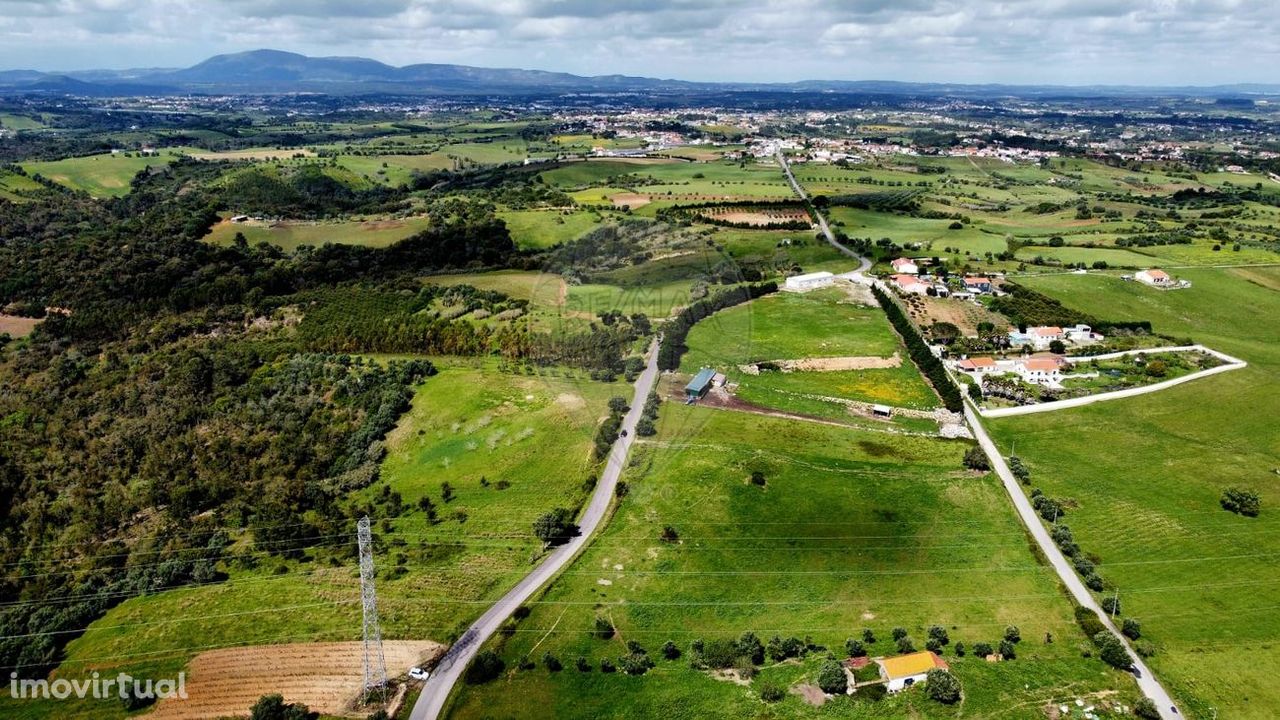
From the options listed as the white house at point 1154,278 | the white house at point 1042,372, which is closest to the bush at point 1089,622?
the white house at point 1042,372

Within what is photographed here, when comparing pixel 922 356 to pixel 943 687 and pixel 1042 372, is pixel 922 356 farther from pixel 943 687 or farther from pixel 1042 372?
pixel 943 687

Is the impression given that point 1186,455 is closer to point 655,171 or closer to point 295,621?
point 295,621

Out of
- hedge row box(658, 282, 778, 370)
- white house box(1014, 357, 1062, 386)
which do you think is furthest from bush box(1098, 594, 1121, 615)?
white house box(1014, 357, 1062, 386)

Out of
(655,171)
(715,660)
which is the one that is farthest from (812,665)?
(655,171)

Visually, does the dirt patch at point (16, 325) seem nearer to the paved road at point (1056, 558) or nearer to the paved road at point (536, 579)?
the paved road at point (536, 579)

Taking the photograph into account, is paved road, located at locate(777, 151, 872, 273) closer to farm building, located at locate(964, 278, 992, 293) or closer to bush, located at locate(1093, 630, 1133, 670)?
farm building, located at locate(964, 278, 992, 293)

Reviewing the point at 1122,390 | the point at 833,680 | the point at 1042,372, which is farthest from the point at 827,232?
the point at 833,680

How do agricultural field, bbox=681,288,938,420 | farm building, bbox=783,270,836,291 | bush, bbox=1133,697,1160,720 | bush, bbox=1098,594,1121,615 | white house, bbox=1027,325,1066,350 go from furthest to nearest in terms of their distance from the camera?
farm building, bbox=783,270,836,291 < white house, bbox=1027,325,1066,350 < agricultural field, bbox=681,288,938,420 < bush, bbox=1098,594,1121,615 < bush, bbox=1133,697,1160,720
